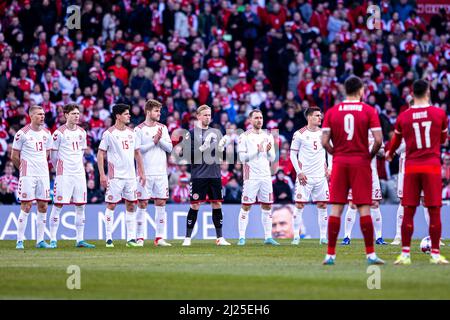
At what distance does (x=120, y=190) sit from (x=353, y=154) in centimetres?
731

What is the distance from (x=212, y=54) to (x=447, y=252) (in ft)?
48.8

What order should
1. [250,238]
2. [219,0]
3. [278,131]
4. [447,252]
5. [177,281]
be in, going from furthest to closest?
[219,0] → [278,131] → [250,238] → [447,252] → [177,281]

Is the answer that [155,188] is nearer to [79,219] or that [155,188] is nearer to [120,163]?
[120,163]

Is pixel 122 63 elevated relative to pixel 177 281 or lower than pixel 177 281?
elevated

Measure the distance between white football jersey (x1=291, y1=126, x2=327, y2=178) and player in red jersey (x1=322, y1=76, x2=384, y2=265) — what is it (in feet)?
21.5

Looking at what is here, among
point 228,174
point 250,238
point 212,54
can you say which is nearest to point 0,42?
point 212,54

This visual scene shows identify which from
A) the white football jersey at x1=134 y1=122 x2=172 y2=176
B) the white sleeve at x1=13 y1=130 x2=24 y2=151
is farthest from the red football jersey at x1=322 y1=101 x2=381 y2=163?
the white sleeve at x1=13 y1=130 x2=24 y2=151

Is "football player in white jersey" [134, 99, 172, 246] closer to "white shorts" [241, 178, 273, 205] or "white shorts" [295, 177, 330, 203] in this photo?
"white shorts" [241, 178, 273, 205]

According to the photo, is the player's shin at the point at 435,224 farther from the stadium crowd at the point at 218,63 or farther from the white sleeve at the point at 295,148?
the stadium crowd at the point at 218,63

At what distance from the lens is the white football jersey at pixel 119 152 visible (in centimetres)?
2031

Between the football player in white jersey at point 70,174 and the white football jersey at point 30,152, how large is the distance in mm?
312

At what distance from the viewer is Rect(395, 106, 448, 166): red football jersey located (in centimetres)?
1443

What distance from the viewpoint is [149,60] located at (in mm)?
31109

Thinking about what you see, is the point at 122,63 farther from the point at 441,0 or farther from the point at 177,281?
the point at 177,281
